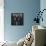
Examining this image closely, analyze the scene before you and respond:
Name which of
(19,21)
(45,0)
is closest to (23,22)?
(19,21)

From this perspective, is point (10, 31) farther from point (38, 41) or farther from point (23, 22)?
point (38, 41)

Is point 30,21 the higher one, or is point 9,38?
point 30,21

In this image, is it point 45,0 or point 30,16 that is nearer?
point 45,0

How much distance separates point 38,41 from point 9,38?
10.7ft

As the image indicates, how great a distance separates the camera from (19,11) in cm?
571

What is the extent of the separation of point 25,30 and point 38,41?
10.3ft

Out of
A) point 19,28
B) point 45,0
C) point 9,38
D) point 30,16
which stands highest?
point 45,0

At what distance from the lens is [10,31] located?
5723 mm

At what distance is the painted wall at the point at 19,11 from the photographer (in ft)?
18.7

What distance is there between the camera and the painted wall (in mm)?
5691

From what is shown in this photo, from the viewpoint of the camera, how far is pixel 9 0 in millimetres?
5672

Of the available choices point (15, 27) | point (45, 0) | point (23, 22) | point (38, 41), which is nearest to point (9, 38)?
point (15, 27)

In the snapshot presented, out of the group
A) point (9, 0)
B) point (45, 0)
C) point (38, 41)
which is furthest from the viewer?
point (9, 0)

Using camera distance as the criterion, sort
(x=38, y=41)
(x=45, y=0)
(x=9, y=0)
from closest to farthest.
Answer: (x=38, y=41) → (x=45, y=0) → (x=9, y=0)
